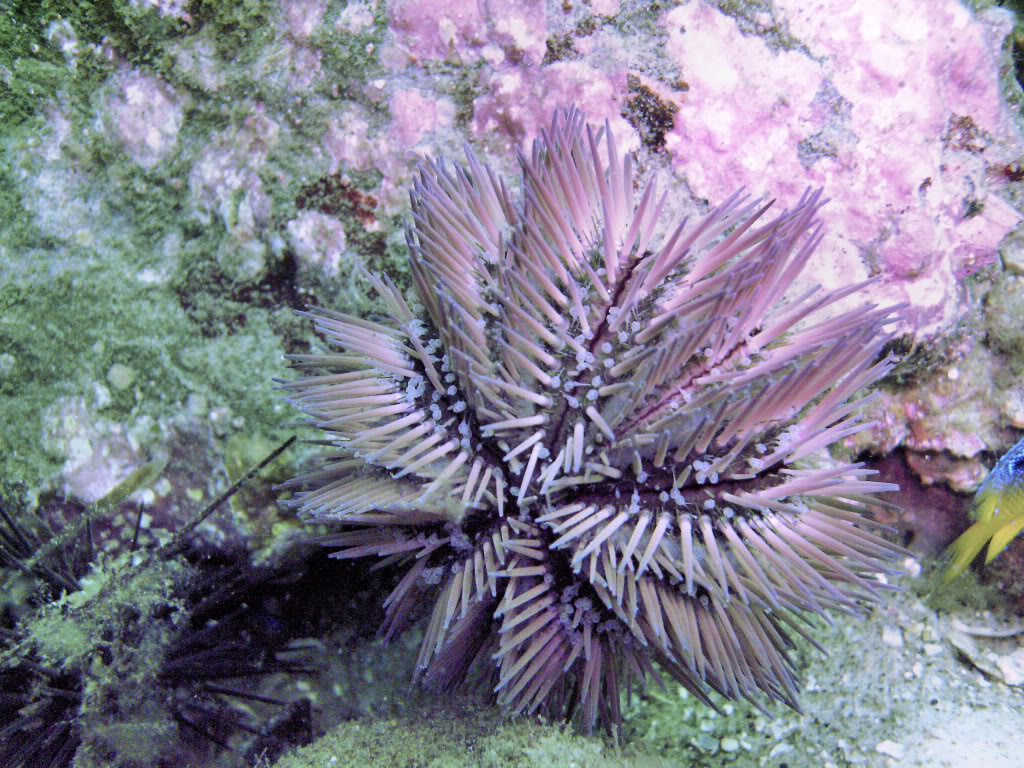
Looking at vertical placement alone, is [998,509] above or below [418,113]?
below

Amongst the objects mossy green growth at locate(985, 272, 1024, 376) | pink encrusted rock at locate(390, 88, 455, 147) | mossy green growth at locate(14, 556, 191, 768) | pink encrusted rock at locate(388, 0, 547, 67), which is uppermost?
pink encrusted rock at locate(388, 0, 547, 67)

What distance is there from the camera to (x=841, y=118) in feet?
9.56

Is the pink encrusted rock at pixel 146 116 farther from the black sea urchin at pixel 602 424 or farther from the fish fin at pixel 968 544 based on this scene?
the fish fin at pixel 968 544

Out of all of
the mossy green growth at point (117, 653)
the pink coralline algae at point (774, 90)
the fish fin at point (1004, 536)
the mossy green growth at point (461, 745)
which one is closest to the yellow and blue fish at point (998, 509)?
the fish fin at point (1004, 536)

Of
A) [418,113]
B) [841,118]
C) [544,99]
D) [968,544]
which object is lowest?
[968,544]

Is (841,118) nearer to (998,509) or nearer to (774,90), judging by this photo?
(774,90)

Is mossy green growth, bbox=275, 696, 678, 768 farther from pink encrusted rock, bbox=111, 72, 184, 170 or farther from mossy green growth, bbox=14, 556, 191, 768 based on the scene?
pink encrusted rock, bbox=111, 72, 184, 170

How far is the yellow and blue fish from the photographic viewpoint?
299 centimetres

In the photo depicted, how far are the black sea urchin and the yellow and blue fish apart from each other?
1194 mm

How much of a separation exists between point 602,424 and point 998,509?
86.0 inches

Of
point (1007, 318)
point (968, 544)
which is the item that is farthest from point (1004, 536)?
point (1007, 318)

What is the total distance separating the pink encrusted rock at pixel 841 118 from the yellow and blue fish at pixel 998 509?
2.52 ft

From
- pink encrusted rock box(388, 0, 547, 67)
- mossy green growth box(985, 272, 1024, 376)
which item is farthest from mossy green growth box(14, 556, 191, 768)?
mossy green growth box(985, 272, 1024, 376)

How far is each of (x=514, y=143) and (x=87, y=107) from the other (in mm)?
2036
